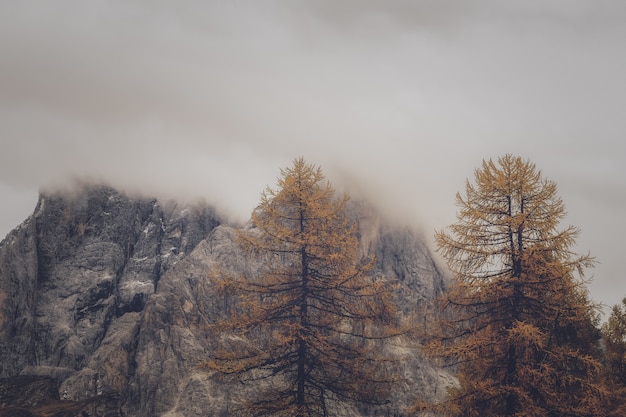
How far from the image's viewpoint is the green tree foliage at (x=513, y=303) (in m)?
17.5

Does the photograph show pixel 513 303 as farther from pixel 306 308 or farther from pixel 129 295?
pixel 129 295

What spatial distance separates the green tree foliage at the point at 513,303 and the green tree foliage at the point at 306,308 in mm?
2564

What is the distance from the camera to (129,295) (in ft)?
468

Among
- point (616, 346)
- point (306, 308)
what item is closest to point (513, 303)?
point (306, 308)

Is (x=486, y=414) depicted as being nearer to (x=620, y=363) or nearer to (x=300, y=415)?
(x=300, y=415)

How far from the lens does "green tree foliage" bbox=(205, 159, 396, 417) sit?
1908 centimetres

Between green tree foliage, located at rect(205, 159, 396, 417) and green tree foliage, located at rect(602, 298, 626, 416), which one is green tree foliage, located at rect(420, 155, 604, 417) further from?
green tree foliage, located at rect(602, 298, 626, 416)

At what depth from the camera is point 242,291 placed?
19.7m

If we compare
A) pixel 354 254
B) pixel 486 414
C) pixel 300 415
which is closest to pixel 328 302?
pixel 354 254

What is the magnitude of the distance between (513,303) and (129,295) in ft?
445

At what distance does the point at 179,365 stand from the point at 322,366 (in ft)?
338

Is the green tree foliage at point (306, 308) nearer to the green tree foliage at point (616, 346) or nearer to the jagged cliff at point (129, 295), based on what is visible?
the green tree foliage at point (616, 346)

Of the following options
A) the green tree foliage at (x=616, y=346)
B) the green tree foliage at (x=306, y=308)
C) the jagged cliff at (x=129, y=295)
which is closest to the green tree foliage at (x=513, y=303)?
the green tree foliage at (x=306, y=308)

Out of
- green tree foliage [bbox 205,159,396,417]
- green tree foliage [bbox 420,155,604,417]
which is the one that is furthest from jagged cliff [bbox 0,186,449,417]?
green tree foliage [bbox 420,155,604,417]
